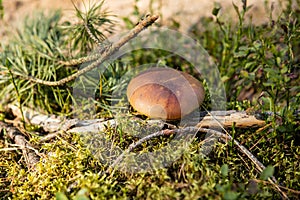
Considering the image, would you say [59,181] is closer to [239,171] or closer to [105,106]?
[105,106]

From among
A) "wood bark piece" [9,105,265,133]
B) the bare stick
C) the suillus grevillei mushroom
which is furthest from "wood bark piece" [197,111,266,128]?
the bare stick

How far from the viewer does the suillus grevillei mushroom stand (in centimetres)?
182

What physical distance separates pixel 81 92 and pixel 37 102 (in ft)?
1.08

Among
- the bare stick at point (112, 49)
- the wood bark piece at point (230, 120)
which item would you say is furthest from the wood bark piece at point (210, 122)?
the bare stick at point (112, 49)

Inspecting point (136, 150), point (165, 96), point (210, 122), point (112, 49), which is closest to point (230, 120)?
point (210, 122)

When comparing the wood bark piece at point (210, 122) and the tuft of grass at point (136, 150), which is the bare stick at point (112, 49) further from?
the wood bark piece at point (210, 122)

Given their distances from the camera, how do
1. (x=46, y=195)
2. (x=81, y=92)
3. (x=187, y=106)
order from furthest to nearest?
(x=81, y=92) < (x=187, y=106) < (x=46, y=195)

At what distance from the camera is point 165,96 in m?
1.83

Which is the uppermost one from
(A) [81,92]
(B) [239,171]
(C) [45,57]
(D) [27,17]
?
(D) [27,17]

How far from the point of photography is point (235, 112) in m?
2.01

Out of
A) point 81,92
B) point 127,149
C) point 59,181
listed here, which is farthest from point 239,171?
point 81,92

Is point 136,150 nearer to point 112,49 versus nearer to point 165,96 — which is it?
point 165,96

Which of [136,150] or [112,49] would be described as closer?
[136,150]

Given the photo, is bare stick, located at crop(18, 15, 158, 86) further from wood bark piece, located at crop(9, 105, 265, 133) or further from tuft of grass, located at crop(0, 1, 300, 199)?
wood bark piece, located at crop(9, 105, 265, 133)
